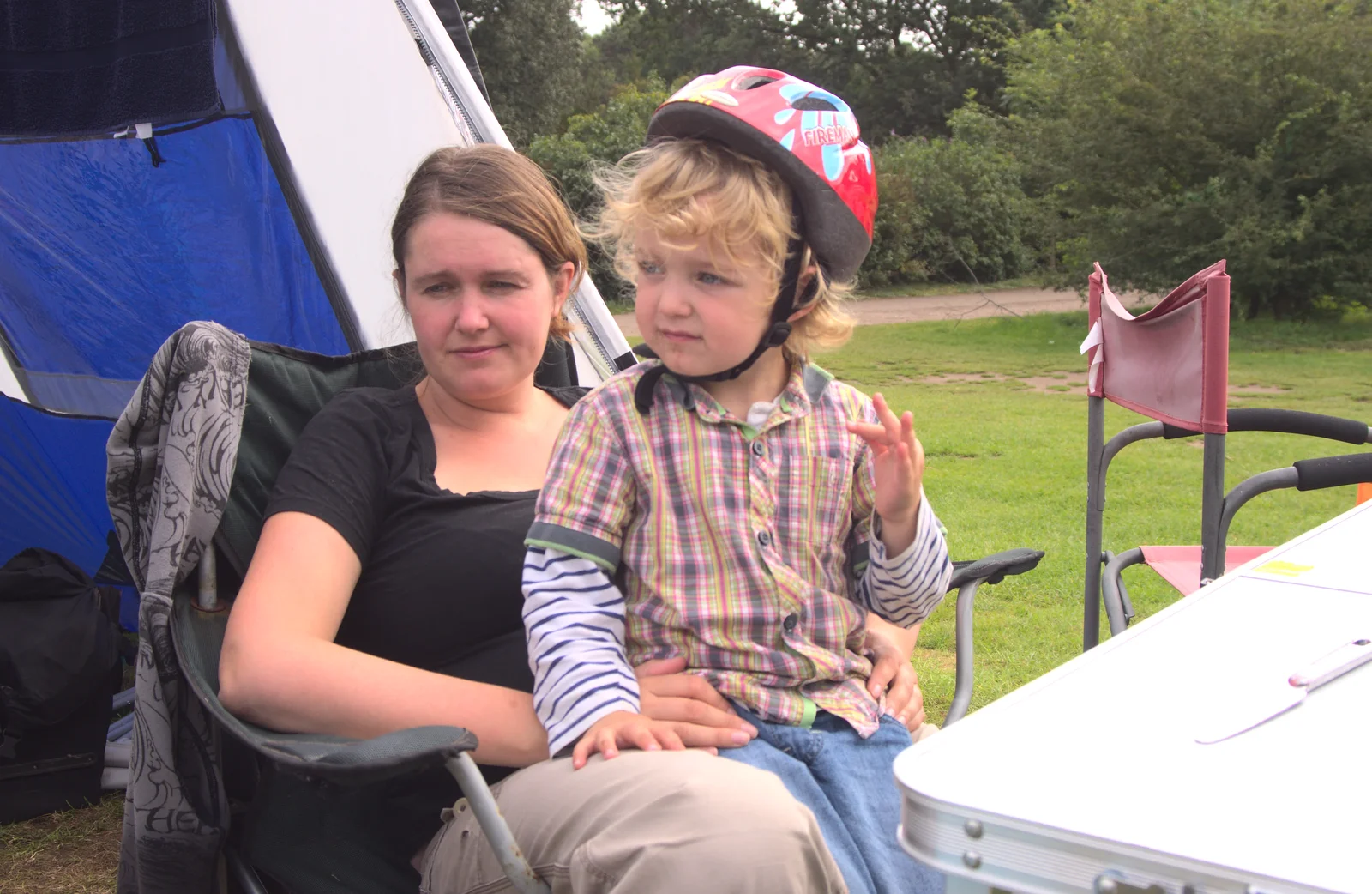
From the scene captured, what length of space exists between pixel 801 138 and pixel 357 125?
1.90 metres

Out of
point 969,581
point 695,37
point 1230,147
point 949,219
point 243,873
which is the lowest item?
point 243,873

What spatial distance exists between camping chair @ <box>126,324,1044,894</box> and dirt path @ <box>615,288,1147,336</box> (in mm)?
13328

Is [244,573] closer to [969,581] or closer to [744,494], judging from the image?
[744,494]

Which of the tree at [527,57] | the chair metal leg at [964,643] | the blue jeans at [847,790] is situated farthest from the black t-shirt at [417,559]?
the tree at [527,57]

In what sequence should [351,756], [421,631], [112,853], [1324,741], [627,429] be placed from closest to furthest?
1. [1324,741]
2. [351,756]
3. [627,429]
4. [421,631]
5. [112,853]

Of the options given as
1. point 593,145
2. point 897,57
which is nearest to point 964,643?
point 593,145

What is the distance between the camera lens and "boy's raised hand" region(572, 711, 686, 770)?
142cm

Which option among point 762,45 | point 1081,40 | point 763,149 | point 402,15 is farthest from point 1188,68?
point 762,45

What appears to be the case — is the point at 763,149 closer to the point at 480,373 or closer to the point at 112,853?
the point at 480,373

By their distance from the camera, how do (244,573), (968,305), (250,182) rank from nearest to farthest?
(244,573), (250,182), (968,305)

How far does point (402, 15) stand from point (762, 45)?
108 feet

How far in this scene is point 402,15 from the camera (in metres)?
3.31

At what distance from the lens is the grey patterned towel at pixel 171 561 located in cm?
168

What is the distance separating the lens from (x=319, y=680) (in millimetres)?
1586
